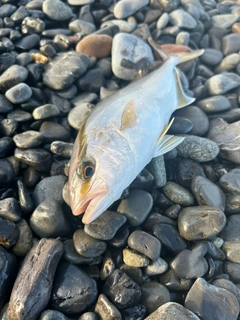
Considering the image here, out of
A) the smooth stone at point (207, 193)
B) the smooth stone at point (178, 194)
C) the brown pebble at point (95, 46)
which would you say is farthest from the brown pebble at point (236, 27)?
the smooth stone at point (178, 194)

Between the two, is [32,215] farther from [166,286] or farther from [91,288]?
[166,286]

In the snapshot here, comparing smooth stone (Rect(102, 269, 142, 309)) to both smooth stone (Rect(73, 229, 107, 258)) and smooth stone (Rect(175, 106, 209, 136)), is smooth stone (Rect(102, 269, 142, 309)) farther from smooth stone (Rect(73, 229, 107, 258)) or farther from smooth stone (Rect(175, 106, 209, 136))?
smooth stone (Rect(175, 106, 209, 136))

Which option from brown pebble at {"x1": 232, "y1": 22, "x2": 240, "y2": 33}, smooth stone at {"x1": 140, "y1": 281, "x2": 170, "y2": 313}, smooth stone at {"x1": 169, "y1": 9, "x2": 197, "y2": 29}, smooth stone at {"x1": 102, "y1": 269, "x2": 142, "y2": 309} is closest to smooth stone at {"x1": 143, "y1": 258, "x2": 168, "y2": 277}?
smooth stone at {"x1": 140, "y1": 281, "x2": 170, "y2": 313}

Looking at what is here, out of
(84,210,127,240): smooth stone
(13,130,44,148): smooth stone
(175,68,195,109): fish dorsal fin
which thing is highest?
(13,130,44,148): smooth stone

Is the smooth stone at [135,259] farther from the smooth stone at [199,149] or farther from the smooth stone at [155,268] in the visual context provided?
the smooth stone at [199,149]

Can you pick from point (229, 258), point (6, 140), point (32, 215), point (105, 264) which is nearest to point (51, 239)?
Answer: point (32, 215)

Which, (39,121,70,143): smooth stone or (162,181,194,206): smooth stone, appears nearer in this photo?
(162,181,194,206): smooth stone
